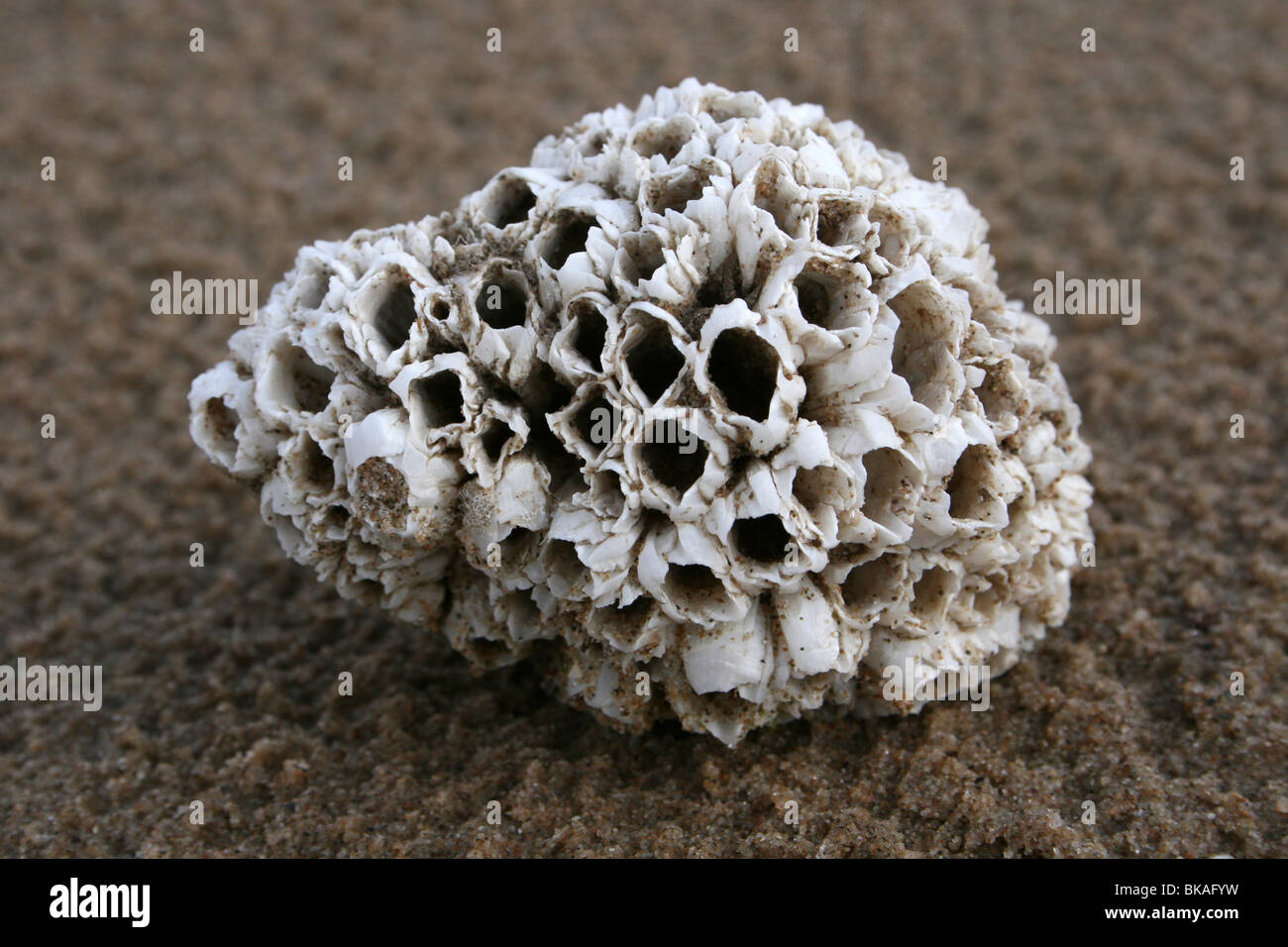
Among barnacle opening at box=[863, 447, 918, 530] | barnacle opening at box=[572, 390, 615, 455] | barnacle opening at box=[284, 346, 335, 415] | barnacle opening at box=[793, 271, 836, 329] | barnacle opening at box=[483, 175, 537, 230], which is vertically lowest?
barnacle opening at box=[863, 447, 918, 530]

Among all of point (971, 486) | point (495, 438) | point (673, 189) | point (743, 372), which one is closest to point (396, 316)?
point (495, 438)

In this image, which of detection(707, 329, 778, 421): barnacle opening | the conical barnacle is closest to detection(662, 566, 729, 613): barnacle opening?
the conical barnacle

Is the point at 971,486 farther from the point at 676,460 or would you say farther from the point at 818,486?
the point at 676,460

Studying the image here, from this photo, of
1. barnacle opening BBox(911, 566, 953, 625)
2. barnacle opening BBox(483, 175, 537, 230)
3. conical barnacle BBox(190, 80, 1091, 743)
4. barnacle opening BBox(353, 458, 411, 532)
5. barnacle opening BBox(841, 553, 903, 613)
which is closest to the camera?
conical barnacle BBox(190, 80, 1091, 743)

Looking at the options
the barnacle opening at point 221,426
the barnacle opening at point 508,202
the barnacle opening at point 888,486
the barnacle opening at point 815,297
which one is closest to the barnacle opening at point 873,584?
the barnacle opening at point 888,486

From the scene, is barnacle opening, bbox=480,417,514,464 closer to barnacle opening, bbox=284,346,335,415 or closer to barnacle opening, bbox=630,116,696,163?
barnacle opening, bbox=284,346,335,415

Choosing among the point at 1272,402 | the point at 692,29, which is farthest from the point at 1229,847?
the point at 692,29
